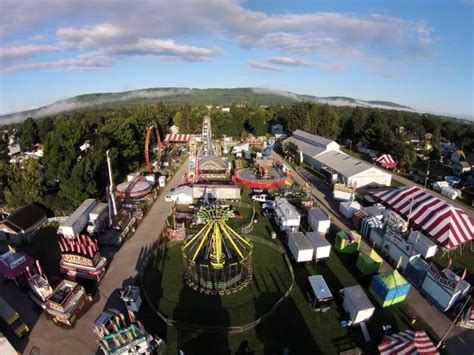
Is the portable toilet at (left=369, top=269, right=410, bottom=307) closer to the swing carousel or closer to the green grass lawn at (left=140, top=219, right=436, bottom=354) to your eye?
the green grass lawn at (left=140, top=219, right=436, bottom=354)

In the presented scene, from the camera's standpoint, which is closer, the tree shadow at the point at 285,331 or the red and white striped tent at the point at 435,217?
the tree shadow at the point at 285,331

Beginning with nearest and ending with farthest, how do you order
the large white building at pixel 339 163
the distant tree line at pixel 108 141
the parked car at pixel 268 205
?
the distant tree line at pixel 108 141, the parked car at pixel 268 205, the large white building at pixel 339 163

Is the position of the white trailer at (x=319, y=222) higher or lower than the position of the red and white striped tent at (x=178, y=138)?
lower

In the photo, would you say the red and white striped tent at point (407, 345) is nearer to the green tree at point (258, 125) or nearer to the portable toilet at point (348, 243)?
the portable toilet at point (348, 243)

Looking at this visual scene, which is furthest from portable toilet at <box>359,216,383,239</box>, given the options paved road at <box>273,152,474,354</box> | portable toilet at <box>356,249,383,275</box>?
portable toilet at <box>356,249,383,275</box>

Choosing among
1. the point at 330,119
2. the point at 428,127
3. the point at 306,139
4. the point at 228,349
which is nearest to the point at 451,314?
the point at 228,349

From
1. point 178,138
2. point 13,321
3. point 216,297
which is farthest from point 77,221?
point 178,138

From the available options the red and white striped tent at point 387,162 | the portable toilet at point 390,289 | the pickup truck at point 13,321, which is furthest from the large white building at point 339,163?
the pickup truck at point 13,321

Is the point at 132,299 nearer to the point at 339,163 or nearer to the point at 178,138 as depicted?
the point at 339,163
